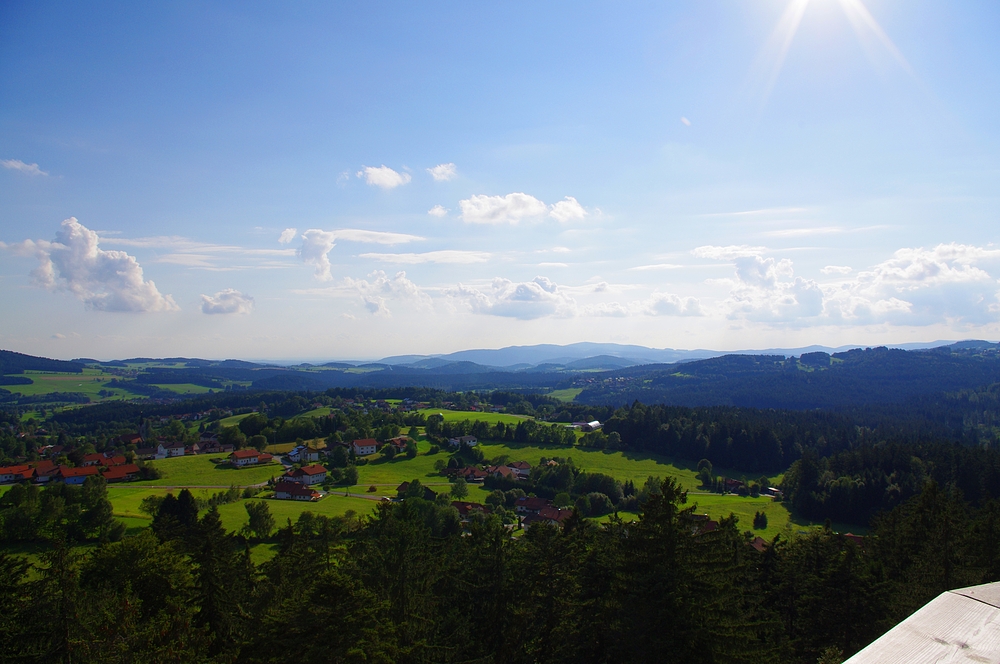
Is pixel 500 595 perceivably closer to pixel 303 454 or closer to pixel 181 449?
pixel 303 454

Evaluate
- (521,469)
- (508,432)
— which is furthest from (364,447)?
(521,469)

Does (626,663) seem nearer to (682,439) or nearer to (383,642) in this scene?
(383,642)

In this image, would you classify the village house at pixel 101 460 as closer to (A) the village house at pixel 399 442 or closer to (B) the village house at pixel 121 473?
(B) the village house at pixel 121 473

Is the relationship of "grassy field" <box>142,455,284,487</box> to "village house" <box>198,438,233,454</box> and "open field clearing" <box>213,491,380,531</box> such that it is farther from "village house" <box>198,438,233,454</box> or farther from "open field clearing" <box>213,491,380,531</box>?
"open field clearing" <box>213,491,380,531</box>

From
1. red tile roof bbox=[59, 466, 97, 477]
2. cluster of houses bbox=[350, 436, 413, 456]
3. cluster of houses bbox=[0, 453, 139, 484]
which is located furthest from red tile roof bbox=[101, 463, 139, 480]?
cluster of houses bbox=[350, 436, 413, 456]

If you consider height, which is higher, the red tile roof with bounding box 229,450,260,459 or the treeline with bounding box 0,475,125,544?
the treeline with bounding box 0,475,125,544

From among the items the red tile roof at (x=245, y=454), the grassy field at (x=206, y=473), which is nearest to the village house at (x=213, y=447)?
the grassy field at (x=206, y=473)

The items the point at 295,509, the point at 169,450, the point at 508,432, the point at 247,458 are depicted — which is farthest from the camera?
the point at 508,432
